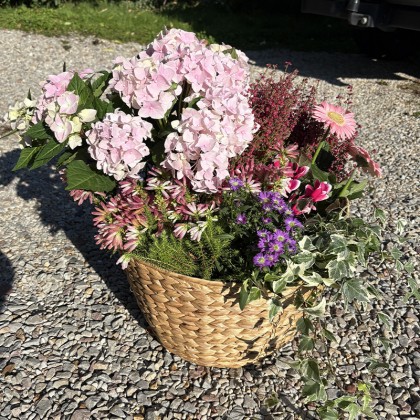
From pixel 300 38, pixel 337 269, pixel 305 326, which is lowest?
pixel 300 38

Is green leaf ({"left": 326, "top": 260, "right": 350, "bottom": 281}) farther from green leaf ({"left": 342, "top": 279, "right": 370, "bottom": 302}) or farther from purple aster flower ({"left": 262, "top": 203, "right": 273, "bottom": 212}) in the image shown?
purple aster flower ({"left": 262, "top": 203, "right": 273, "bottom": 212})

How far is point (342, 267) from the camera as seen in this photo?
1.65m

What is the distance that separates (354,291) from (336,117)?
70 cm

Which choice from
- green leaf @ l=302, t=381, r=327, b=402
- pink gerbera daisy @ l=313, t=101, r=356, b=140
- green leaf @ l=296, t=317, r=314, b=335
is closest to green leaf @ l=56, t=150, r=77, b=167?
pink gerbera daisy @ l=313, t=101, r=356, b=140

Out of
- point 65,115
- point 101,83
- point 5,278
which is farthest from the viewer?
point 5,278

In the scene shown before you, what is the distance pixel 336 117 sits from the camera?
77.6 inches

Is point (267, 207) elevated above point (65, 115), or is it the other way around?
point (65, 115)

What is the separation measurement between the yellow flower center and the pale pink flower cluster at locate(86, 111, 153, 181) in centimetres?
72

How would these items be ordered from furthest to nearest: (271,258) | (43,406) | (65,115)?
(43,406), (65,115), (271,258)

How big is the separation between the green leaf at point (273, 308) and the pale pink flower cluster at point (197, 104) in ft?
1.45

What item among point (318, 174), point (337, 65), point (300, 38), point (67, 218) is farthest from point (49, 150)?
point (300, 38)

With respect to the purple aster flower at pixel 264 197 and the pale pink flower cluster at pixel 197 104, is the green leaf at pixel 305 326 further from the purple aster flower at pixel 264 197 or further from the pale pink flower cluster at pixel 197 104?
the pale pink flower cluster at pixel 197 104

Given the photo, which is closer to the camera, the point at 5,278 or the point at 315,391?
the point at 315,391

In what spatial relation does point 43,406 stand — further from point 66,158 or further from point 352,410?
point 352,410
